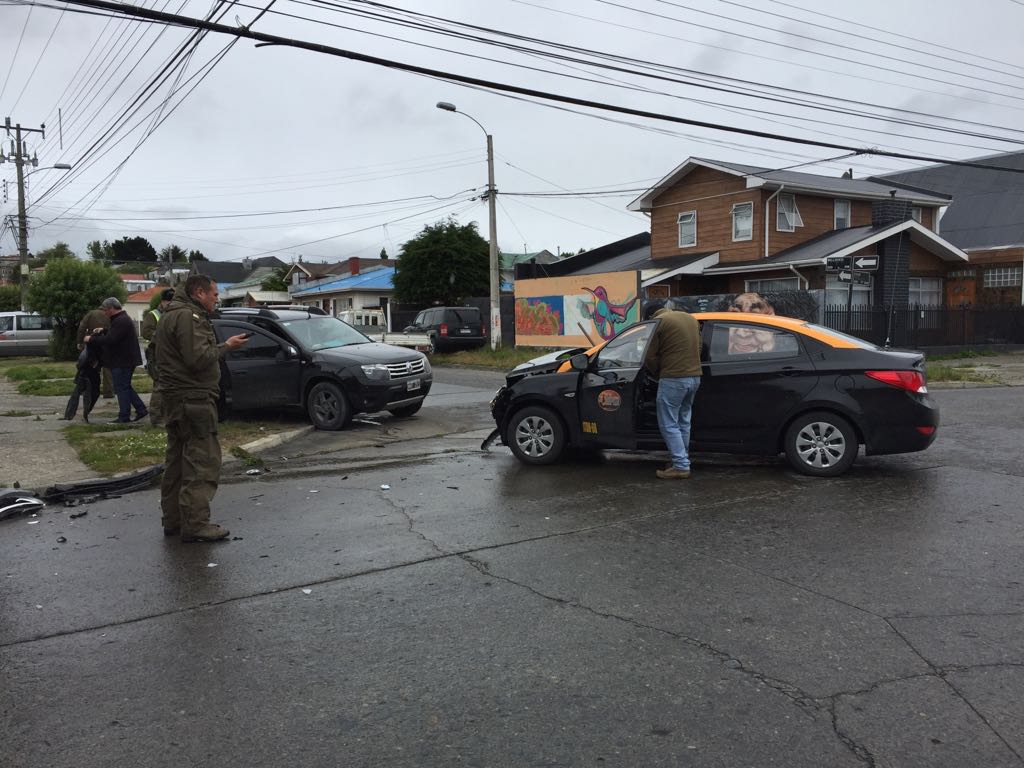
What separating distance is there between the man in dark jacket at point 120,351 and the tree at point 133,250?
11588 centimetres

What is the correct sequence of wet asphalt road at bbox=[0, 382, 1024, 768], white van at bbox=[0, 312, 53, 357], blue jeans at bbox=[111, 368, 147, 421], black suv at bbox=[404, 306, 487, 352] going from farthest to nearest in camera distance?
black suv at bbox=[404, 306, 487, 352], white van at bbox=[0, 312, 53, 357], blue jeans at bbox=[111, 368, 147, 421], wet asphalt road at bbox=[0, 382, 1024, 768]

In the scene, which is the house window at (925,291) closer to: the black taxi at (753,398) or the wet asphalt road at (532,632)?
the black taxi at (753,398)

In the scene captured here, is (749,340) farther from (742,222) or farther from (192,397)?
(742,222)

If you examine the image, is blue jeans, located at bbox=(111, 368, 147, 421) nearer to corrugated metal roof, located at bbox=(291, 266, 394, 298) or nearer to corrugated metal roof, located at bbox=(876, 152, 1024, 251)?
corrugated metal roof, located at bbox=(876, 152, 1024, 251)

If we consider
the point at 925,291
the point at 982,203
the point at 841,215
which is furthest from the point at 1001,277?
the point at 841,215

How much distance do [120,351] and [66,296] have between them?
17001 mm

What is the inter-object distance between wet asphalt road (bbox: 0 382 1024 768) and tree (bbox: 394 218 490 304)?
33.7 m

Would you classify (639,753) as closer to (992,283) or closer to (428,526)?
(428,526)

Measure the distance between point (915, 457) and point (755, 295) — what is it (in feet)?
52.2

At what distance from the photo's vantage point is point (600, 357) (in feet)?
28.6

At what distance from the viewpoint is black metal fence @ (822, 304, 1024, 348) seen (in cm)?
2473

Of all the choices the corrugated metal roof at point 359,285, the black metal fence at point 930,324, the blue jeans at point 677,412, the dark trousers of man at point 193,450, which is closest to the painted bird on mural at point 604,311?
the black metal fence at point 930,324

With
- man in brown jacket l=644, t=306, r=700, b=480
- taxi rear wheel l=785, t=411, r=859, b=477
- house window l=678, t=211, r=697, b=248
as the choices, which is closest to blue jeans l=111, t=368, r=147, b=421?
man in brown jacket l=644, t=306, r=700, b=480

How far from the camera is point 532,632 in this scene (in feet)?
13.9
